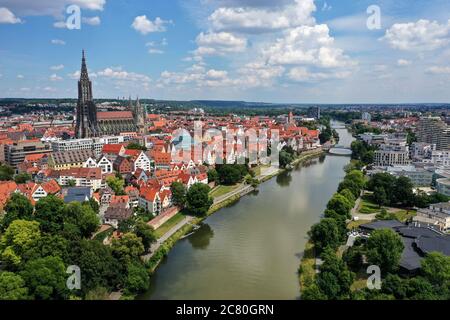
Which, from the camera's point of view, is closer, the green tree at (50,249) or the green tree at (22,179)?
the green tree at (50,249)

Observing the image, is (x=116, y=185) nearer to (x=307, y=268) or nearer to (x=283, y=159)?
(x=307, y=268)

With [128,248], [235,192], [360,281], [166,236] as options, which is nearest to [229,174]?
[235,192]

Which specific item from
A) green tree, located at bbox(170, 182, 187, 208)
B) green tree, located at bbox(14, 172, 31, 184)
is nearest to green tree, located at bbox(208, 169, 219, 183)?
green tree, located at bbox(170, 182, 187, 208)

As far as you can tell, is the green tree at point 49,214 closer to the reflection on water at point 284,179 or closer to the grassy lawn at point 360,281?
the grassy lawn at point 360,281

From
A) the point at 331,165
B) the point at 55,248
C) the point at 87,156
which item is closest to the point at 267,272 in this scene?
the point at 55,248

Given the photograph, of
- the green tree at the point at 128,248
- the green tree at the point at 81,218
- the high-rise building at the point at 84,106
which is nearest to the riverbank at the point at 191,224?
the green tree at the point at 128,248

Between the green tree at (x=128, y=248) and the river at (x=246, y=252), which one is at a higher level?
the green tree at (x=128, y=248)
